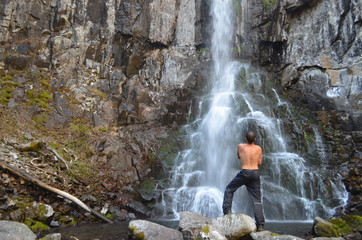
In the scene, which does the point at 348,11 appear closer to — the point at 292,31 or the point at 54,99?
the point at 292,31

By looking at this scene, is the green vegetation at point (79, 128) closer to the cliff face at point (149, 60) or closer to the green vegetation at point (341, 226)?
the cliff face at point (149, 60)

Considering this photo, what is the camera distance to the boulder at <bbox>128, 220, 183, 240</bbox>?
5.44 meters

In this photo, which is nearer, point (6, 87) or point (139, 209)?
point (139, 209)

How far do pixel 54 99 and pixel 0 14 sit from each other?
6456mm

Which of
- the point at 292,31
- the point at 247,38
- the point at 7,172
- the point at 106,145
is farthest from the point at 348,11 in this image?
Answer: the point at 7,172

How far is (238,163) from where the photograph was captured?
35.9 ft

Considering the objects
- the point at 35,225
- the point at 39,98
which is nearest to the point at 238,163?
the point at 35,225

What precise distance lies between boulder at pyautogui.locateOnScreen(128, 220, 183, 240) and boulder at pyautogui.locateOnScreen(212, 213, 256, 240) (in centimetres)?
84

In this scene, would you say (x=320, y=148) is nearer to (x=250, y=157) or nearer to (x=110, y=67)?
(x=250, y=157)

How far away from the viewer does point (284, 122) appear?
12.6m

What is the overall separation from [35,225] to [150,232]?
111 inches

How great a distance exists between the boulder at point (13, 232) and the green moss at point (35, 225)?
146 centimetres

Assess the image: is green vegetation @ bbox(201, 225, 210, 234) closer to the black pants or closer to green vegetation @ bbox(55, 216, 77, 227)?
the black pants

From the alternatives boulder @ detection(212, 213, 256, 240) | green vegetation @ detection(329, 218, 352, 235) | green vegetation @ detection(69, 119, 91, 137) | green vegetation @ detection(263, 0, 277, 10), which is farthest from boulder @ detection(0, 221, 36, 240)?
green vegetation @ detection(263, 0, 277, 10)
